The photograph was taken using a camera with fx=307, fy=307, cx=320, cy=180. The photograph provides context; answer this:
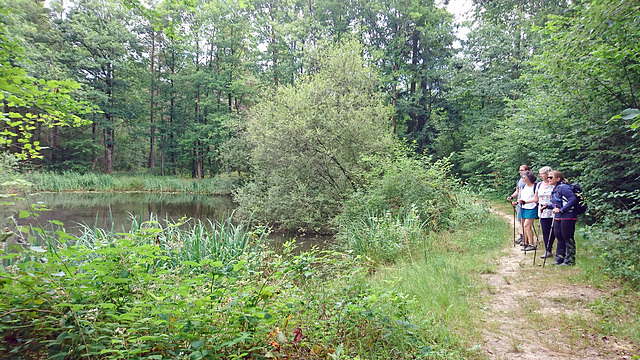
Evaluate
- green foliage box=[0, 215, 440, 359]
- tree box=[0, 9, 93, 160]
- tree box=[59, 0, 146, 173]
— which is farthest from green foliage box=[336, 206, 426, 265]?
tree box=[59, 0, 146, 173]

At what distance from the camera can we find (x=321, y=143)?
37.0 feet

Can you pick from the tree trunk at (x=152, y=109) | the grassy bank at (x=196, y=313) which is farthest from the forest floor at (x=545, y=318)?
the tree trunk at (x=152, y=109)

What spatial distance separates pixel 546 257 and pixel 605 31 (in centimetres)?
358


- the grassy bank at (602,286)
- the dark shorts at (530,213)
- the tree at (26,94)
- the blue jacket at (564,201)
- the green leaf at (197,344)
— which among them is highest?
the tree at (26,94)

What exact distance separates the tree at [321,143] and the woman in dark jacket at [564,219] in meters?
6.27

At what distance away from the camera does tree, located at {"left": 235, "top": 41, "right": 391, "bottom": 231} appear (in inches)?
442

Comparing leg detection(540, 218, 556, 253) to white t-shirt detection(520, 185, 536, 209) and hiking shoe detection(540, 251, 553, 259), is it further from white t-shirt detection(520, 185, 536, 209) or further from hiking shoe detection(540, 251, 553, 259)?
white t-shirt detection(520, 185, 536, 209)

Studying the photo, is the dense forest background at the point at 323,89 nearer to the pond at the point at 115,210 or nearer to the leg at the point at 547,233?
the leg at the point at 547,233

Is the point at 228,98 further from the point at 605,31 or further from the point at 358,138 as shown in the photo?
the point at 605,31

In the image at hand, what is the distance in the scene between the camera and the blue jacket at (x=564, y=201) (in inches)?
179

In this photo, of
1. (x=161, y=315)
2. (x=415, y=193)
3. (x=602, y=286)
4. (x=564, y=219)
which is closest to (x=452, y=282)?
(x=602, y=286)

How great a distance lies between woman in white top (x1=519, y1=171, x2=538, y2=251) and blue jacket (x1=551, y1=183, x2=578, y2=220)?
79cm

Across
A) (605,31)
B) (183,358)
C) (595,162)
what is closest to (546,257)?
(595,162)

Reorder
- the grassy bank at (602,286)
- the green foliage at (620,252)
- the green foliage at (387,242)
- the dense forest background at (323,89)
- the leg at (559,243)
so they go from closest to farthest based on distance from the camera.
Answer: the grassy bank at (602,286), the green foliage at (620,252), the leg at (559,243), the dense forest background at (323,89), the green foliage at (387,242)
